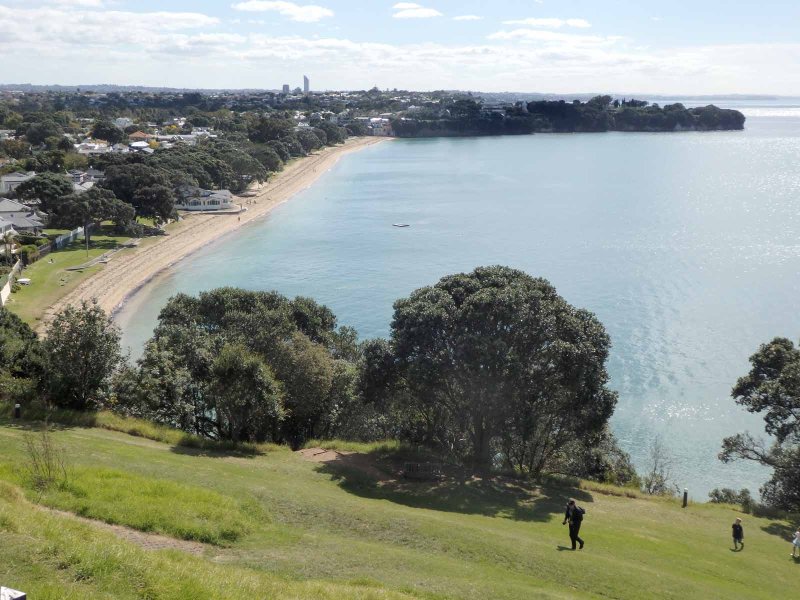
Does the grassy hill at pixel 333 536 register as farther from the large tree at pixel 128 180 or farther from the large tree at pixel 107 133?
the large tree at pixel 107 133

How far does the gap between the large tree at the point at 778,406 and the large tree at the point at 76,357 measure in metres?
22.2

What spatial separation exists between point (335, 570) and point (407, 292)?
147 feet

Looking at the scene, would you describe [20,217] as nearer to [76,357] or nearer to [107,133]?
[76,357]

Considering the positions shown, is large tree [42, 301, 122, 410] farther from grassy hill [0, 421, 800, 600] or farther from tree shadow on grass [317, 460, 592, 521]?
tree shadow on grass [317, 460, 592, 521]

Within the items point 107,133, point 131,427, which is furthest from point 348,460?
point 107,133

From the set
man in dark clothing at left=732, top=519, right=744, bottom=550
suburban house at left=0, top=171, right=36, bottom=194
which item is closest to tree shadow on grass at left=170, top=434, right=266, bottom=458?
man in dark clothing at left=732, top=519, right=744, bottom=550

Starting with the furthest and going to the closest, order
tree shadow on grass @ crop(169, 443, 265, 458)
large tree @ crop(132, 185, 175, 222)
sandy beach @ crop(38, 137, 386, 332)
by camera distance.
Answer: large tree @ crop(132, 185, 175, 222) < sandy beach @ crop(38, 137, 386, 332) < tree shadow on grass @ crop(169, 443, 265, 458)

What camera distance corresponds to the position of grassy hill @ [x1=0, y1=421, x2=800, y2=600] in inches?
417

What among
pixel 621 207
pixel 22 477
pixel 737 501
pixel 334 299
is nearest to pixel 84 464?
pixel 22 477

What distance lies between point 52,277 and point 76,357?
32645mm

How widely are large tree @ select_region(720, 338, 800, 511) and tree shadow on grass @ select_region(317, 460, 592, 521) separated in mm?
7566

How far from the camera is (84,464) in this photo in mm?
17359

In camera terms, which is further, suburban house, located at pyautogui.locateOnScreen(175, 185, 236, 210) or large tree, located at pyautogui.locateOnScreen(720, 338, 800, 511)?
suburban house, located at pyautogui.locateOnScreen(175, 185, 236, 210)

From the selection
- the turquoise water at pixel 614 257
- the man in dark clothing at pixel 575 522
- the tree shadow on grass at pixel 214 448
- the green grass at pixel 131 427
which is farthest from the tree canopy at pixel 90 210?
the man in dark clothing at pixel 575 522
